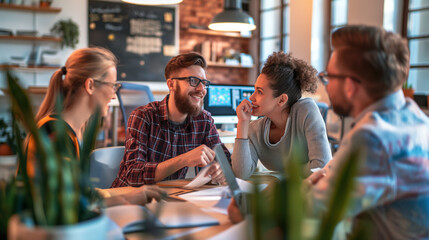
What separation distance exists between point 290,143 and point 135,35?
5.80 meters

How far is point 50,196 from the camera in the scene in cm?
51

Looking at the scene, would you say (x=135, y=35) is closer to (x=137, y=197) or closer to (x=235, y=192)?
(x=137, y=197)

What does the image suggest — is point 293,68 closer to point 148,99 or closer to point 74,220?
point 74,220

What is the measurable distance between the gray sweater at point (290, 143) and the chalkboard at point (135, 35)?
17.4ft

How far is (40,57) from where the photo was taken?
6.25 meters

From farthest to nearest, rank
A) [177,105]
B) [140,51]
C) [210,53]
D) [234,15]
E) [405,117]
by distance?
[210,53]
[140,51]
[234,15]
[177,105]
[405,117]

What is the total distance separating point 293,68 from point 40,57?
17.6ft

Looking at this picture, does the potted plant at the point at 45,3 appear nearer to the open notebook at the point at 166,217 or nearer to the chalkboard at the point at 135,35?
the chalkboard at the point at 135,35

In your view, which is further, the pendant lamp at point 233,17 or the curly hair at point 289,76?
the pendant lamp at point 233,17

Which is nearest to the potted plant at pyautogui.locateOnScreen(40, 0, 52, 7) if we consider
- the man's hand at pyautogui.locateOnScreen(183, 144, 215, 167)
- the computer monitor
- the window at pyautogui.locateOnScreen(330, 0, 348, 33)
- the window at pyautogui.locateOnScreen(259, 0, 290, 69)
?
the window at pyautogui.locateOnScreen(259, 0, 290, 69)

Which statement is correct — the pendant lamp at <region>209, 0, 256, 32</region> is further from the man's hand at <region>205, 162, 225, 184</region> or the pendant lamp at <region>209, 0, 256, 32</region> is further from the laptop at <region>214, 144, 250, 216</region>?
Answer: the laptop at <region>214, 144, 250, 216</region>

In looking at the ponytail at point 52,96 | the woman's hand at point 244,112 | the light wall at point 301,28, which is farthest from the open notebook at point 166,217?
the light wall at point 301,28

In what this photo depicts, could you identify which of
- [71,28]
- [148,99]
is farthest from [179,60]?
[71,28]

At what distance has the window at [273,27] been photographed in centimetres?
748
